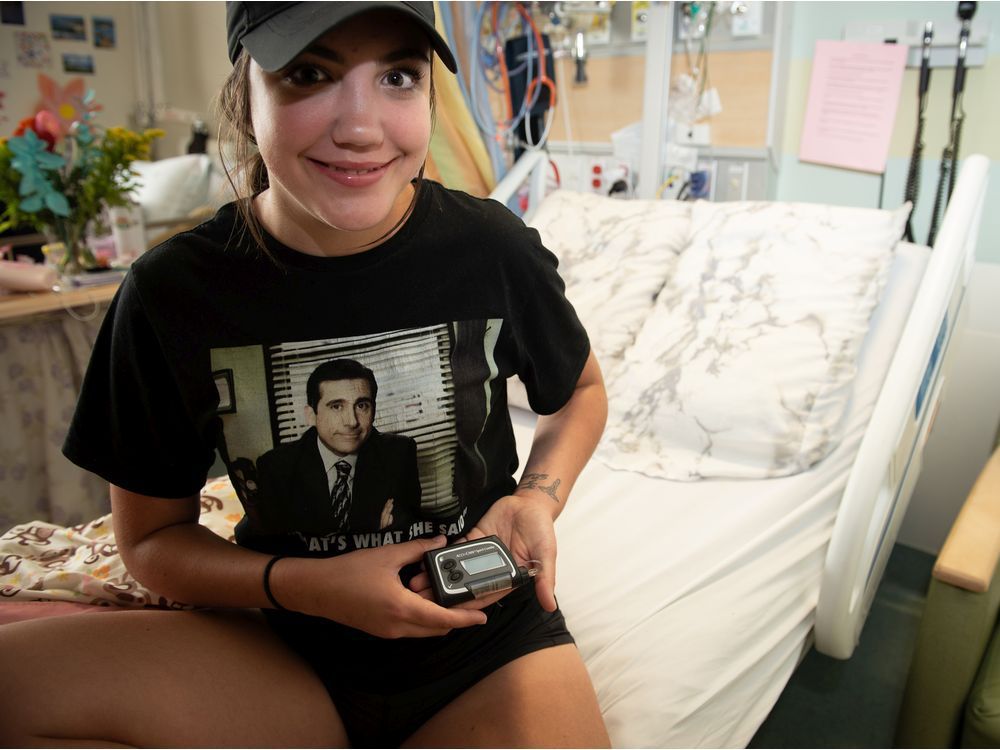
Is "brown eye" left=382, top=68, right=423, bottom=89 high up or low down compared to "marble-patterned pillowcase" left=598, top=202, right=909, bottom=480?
up

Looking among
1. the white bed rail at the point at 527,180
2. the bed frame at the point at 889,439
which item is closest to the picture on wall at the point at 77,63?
the white bed rail at the point at 527,180

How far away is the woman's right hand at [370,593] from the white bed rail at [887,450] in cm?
67

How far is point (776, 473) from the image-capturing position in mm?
1300

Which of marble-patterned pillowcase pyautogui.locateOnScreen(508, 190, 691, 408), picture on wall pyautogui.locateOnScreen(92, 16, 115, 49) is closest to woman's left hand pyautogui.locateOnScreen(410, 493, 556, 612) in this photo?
marble-patterned pillowcase pyautogui.locateOnScreen(508, 190, 691, 408)

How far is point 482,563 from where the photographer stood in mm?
662

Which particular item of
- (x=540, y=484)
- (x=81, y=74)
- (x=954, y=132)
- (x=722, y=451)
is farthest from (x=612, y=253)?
(x=81, y=74)

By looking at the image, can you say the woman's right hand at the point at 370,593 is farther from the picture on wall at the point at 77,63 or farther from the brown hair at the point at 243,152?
the picture on wall at the point at 77,63

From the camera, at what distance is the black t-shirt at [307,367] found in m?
0.67

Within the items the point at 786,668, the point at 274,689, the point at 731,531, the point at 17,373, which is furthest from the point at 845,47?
the point at 17,373

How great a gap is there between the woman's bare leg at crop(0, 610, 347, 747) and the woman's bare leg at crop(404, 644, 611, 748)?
12 centimetres

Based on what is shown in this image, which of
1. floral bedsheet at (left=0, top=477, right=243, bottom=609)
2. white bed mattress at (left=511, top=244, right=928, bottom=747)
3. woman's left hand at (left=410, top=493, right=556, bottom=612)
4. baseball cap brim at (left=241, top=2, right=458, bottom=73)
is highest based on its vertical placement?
baseball cap brim at (left=241, top=2, right=458, bottom=73)

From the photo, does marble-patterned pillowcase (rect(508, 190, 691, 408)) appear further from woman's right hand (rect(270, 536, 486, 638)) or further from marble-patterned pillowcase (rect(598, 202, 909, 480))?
woman's right hand (rect(270, 536, 486, 638))

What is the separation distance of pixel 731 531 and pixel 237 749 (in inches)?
31.3

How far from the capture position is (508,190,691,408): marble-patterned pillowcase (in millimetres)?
1576
